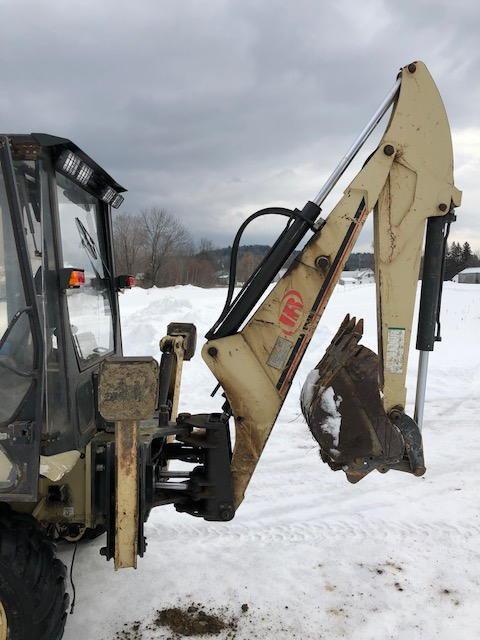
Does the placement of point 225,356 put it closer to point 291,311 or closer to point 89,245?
point 291,311

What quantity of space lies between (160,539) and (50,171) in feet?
8.99

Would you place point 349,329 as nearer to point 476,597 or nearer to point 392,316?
point 392,316

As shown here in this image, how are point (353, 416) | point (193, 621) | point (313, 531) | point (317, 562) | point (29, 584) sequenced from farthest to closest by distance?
point (313, 531) < point (317, 562) < point (193, 621) < point (353, 416) < point (29, 584)

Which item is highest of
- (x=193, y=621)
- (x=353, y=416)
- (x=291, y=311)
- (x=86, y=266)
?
(x=86, y=266)

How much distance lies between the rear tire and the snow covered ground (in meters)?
0.62

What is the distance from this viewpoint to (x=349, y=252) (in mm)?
3031

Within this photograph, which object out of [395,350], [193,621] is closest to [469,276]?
[395,350]

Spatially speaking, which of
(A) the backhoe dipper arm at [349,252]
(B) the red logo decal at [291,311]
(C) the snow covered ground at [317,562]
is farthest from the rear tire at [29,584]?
(B) the red logo decal at [291,311]

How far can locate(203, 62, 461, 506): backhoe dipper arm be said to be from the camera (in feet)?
9.73

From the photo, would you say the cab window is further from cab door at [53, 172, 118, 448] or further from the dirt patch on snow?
the dirt patch on snow

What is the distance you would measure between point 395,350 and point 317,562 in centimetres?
166

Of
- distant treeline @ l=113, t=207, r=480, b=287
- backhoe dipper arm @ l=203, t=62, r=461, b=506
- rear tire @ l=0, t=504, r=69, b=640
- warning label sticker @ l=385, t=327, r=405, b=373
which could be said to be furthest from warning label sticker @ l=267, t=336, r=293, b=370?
distant treeline @ l=113, t=207, r=480, b=287

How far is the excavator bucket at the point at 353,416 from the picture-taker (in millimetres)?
3000

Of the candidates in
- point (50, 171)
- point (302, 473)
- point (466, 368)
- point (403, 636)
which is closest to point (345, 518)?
point (302, 473)
